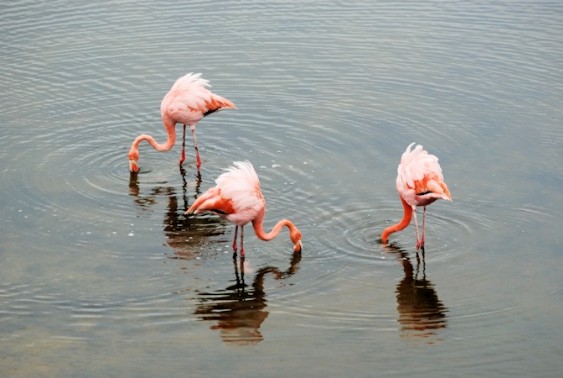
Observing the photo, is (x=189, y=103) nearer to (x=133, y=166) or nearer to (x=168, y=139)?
(x=168, y=139)

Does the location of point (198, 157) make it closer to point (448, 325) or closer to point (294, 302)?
point (294, 302)

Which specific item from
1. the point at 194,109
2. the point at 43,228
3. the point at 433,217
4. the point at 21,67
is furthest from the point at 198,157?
the point at 21,67

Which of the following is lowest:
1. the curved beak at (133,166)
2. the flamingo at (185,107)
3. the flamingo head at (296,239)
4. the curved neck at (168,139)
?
the flamingo head at (296,239)

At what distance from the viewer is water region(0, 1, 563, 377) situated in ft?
32.7

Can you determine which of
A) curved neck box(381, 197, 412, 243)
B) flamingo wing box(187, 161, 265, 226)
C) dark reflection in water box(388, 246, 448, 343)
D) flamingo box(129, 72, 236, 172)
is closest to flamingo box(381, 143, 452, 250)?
curved neck box(381, 197, 412, 243)

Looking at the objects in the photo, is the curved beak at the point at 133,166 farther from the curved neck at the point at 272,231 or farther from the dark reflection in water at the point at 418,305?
the dark reflection in water at the point at 418,305

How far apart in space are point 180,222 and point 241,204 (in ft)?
5.26

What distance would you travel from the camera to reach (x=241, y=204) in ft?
37.5

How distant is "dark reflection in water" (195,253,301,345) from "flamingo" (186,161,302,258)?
42cm

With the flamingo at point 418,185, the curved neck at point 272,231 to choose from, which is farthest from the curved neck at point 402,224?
the curved neck at point 272,231

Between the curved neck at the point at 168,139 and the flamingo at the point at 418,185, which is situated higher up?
the curved neck at the point at 168,139

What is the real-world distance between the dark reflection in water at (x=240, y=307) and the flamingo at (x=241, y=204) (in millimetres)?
417

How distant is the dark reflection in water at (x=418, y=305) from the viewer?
10258mm

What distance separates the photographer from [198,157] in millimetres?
14219
